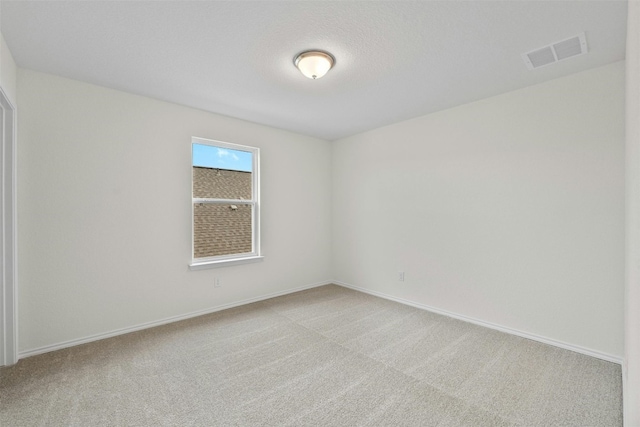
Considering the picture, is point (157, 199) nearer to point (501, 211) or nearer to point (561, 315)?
point (501, 211)

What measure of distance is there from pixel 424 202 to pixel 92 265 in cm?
382

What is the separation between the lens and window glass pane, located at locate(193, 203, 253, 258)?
11.8ft

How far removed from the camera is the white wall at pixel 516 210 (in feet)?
7.94

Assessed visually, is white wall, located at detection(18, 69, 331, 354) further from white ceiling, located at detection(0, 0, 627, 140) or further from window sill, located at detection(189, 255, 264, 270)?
white ceiling, located at detection(0, 0, 627, 140)

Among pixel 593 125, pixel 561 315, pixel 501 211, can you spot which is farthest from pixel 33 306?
pixel 593 125

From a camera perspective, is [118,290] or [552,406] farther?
[118,290]

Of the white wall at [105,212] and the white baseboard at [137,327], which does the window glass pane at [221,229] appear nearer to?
the white wall at [105,212]

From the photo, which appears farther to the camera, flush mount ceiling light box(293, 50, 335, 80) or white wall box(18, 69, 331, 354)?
white wall box(18, 69, 331, 354)

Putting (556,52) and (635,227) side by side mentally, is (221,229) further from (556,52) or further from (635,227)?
(556,52)

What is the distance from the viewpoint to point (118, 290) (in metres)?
2.93

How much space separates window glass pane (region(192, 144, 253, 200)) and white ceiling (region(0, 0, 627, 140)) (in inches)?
29.3

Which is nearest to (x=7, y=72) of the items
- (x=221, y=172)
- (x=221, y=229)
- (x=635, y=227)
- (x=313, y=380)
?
(x=221, y=172)

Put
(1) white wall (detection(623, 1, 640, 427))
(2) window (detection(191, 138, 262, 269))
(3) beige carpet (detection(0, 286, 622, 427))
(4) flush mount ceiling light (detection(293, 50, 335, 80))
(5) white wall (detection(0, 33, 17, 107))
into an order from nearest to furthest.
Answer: (1) white wall (detection(623, 1, 640, 427)), (3) beige carpet (detection(0, 286, 622, 427)), (5) white wall (detection(0, 33, 17, 107)), (4) flush mount ceiling light (detection(293, 50, 335, 80)), (2) window (detection(191, 138, 262, 269))

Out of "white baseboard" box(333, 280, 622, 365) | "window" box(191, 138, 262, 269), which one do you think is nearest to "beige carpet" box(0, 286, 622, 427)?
"white baseboard" box(333, 280, 622, 365)
